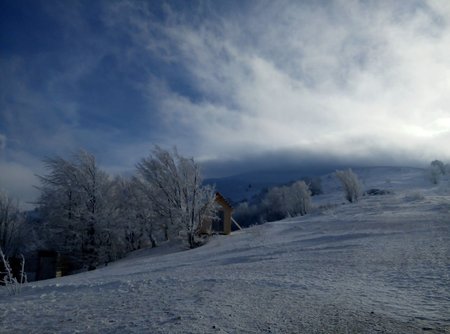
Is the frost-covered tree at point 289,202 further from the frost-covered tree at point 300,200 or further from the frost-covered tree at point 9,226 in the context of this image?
the frost-covered tree at point 9,226

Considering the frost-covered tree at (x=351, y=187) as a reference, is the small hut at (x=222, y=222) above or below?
below

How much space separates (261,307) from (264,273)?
127 inches

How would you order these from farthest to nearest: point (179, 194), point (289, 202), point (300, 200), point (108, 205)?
point (289, 202) < point (300, 200) < point (108, 205) < point (179, 194)

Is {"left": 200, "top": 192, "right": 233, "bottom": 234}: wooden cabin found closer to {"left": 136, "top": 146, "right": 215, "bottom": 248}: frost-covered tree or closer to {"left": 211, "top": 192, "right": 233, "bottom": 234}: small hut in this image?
{"left": 211, "top": 192, "right": 233, "bottom": 234}: small hut

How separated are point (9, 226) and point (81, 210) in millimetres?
16386

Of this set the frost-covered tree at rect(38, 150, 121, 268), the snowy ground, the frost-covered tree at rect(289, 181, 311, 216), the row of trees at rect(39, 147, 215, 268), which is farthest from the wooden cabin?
the frost-covered tree at rect(289, 181, 311, 216)

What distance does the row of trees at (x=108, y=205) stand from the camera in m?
26.1

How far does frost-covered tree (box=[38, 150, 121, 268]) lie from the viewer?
28.1 metres

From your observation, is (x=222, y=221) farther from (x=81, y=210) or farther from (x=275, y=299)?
(x=275, y=299)

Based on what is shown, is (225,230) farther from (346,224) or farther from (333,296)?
(333,296)

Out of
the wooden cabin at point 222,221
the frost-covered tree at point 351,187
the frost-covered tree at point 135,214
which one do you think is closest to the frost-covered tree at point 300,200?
the frost-covered tree at point 351,187

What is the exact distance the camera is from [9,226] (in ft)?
124

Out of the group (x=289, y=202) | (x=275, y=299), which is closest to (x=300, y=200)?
(x=289, y=202)

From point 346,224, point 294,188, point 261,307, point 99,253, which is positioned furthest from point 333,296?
point 294,188
